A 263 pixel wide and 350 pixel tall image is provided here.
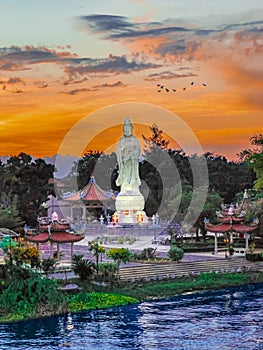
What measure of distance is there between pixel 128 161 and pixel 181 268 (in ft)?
64.7

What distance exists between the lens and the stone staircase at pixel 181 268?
29.6 metres

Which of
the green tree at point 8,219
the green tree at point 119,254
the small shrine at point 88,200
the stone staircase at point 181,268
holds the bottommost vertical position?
the stone staircase at point 181,268

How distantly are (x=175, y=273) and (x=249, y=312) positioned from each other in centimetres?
664

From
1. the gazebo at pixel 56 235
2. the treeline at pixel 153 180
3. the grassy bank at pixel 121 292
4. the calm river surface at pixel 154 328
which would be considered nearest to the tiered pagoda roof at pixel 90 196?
the treeline at pixel 153 180

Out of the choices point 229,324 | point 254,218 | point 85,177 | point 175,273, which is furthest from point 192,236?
point 85,177

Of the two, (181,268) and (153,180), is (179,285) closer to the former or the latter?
(181,268)

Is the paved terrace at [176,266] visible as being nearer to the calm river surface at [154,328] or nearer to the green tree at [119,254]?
the green tree at [119,254]

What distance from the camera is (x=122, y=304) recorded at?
25781mm

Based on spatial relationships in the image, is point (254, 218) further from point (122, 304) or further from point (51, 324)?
point (51, 324)

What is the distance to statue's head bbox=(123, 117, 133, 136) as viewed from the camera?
50500 millimetres

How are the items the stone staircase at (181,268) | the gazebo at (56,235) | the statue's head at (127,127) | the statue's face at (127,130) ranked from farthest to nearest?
1. the statue's face at (127,130)
2. the statue's head at (127,127)
3. the gazebo at (56,235)
4. the stone staircase at (181,268)

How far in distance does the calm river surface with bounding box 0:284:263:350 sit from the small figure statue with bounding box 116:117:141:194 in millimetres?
23905

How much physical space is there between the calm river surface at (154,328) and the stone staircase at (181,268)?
3.22 metres

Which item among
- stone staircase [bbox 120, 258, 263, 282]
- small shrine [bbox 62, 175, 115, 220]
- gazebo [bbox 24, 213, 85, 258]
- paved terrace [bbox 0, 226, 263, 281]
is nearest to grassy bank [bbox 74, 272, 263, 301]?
stone staircase [bbox 120, 258, 263, 282]
